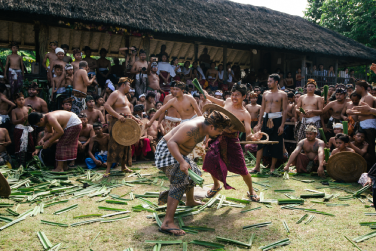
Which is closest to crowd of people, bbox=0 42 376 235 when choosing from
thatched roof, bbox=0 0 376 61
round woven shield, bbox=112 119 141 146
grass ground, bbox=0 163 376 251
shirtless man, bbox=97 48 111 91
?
round woven shield, bbox=112 119 141 146

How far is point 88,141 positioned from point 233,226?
4725 mm

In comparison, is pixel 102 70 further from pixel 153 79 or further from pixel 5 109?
pixel 5 109

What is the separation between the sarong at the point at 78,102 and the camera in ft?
24.6

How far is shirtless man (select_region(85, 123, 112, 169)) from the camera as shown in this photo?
6.58 m

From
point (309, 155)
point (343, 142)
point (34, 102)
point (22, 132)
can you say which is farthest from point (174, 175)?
point (34, 102)

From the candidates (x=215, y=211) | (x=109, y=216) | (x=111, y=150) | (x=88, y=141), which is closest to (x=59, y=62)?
(x=88, y=141)

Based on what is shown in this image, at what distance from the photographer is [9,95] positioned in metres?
7.94

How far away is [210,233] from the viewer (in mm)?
3025

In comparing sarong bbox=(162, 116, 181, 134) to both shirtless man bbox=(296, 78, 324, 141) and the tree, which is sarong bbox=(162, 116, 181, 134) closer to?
shirtless man bbox=(296, 78, 324, 141)

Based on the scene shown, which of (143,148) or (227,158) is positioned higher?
(227,158)

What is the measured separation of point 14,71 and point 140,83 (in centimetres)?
362

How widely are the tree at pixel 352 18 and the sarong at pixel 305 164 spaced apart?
57.4 ft

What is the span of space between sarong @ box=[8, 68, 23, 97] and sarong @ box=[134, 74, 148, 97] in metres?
3.36

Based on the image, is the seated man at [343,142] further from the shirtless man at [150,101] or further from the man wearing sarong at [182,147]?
the shirtless man at [150,101]
